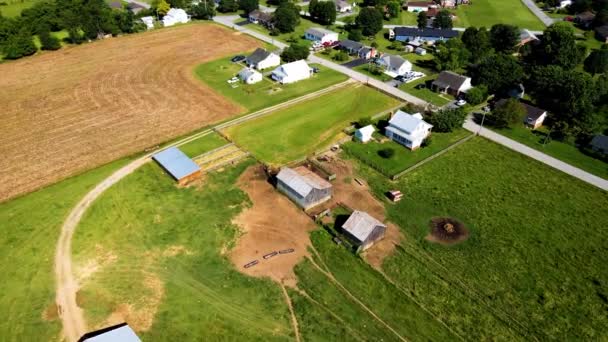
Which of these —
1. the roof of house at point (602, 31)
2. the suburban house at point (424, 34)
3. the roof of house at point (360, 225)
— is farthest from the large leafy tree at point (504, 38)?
the roof of house at point (360, 225)

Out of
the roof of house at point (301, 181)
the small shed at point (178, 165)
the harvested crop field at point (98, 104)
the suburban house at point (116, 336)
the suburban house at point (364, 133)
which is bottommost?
the harvested crop field at point (98, 104)

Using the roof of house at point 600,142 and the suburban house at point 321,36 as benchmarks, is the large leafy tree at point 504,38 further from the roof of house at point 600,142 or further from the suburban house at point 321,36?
the roof of house at point 600,142

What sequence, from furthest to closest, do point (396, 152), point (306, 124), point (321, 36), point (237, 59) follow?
point (321, 36)
point (237, 59)
point (306, 124)
point (396, 152)

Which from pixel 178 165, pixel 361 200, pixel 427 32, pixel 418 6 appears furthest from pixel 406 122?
→ pixel 418 6

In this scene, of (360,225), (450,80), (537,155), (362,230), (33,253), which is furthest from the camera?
(450,80)

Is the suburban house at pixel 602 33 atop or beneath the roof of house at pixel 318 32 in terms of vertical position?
atop

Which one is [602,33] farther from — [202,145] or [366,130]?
[202,145]

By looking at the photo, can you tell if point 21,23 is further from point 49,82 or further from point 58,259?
point 58,259
